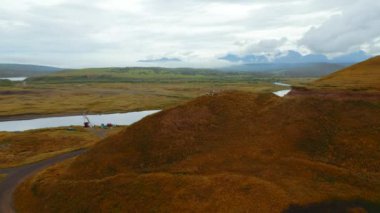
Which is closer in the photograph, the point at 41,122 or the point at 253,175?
the point at 253,175

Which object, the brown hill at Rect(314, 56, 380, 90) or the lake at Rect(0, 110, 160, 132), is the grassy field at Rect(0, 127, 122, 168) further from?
the brown hill at Rect(314, 56, 380, 90)

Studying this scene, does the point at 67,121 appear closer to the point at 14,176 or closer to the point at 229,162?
the point at 14,176

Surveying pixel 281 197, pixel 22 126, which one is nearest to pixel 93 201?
pixel 281 197

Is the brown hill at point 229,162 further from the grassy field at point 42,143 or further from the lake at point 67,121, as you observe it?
the lake at point 67,121

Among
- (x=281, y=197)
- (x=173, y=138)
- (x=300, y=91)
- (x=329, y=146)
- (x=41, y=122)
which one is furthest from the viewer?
(x=41, y=122)

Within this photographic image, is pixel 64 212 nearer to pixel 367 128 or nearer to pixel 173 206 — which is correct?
pixel 173 206

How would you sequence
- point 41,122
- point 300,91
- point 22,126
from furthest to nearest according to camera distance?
point 41,122 < point 22,126 < point 300,91

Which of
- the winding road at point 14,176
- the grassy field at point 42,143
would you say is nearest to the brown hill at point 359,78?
the grassy field at point 42,143

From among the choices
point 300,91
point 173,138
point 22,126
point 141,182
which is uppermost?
point 300,91
